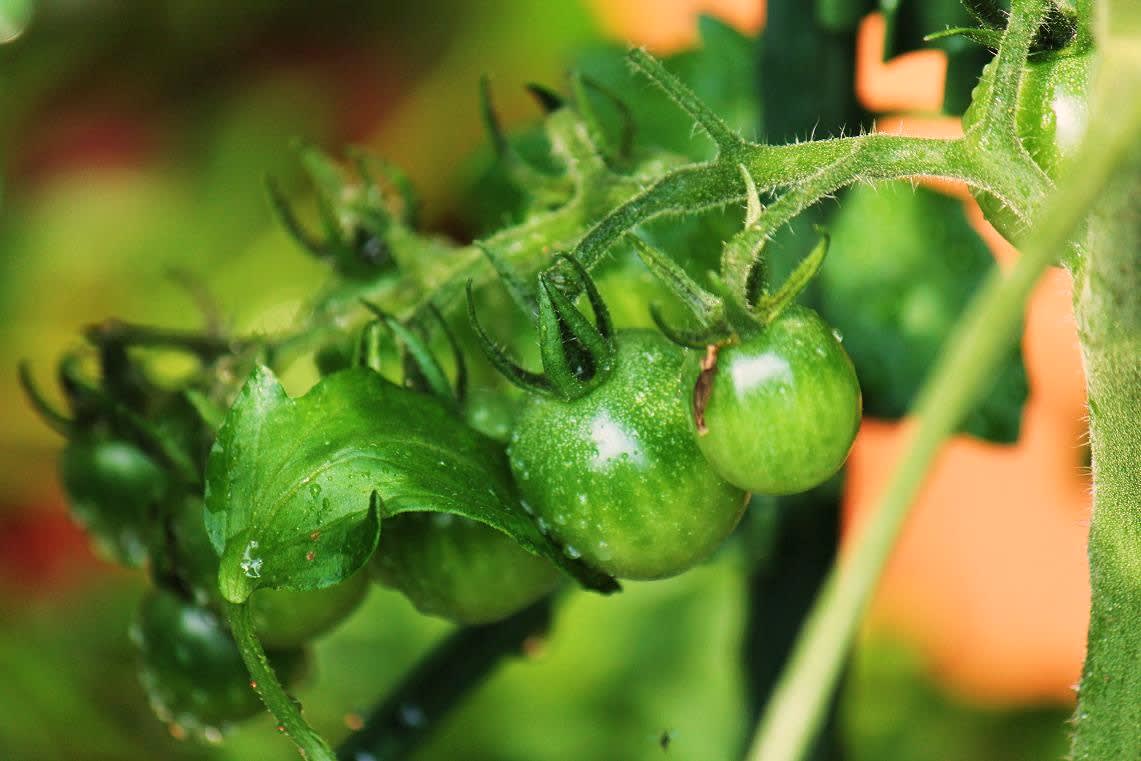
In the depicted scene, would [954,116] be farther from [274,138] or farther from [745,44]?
[274,138]

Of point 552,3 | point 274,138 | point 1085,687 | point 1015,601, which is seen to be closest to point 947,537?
point 1015,601

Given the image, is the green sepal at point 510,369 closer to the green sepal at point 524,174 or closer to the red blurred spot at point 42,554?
the green sepal at point 524,174

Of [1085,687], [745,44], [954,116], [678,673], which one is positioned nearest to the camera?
[1085,687]

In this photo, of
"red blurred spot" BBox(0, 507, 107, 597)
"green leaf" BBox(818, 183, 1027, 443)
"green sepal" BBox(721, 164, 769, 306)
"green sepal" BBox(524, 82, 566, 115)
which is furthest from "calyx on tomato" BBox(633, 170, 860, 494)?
"red blurred spot" BBox(0, 507, 107, 597)

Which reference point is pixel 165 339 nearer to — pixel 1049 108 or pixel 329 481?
pixel 329 481

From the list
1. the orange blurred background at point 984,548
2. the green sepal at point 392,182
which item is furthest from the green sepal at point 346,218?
the orange blurred background at point 984,548
